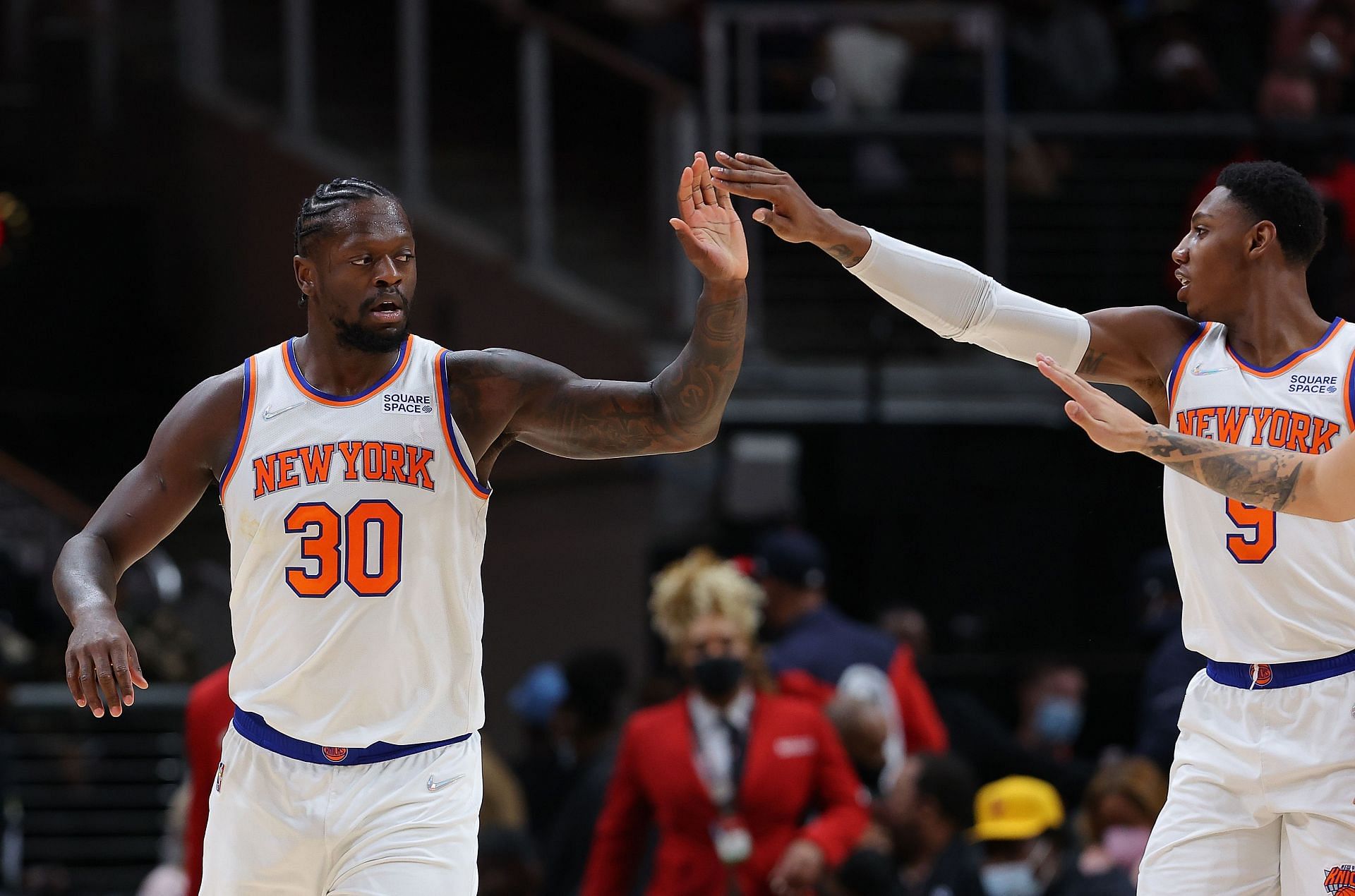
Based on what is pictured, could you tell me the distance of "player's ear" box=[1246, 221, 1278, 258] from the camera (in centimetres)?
512

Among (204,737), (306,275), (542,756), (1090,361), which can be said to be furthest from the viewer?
(542,756)

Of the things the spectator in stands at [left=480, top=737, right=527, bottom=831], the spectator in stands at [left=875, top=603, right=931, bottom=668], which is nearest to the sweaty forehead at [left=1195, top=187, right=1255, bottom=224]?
the spectator in stands at [left=480, top=737, right=527, bottom=831]

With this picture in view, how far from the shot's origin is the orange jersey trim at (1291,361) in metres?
5.04

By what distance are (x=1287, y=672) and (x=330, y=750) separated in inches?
91.2

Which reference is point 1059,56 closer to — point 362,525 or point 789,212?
point 789,212

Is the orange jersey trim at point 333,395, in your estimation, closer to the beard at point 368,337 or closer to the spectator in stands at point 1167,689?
the beard at point 368,337

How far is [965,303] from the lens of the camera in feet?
17.6

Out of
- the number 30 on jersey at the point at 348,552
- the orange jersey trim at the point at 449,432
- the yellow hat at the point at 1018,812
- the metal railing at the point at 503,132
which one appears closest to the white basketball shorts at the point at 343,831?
the number 30 on jersey at the point at 348,552

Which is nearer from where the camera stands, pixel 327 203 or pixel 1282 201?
pixel 327 203

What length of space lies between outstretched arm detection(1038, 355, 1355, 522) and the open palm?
32.9 inches

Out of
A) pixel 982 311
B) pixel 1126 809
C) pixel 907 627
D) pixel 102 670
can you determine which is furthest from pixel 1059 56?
pixel 102 670

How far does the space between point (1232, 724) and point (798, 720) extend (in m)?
3.19

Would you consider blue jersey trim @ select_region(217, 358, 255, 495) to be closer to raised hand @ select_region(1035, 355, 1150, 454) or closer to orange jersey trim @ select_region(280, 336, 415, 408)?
orange jersey trim @ select_region(280, 336, 415, 408)

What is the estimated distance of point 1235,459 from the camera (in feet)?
15.4
